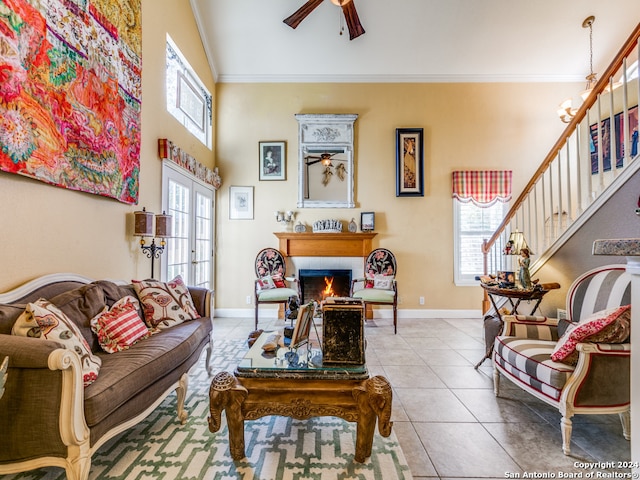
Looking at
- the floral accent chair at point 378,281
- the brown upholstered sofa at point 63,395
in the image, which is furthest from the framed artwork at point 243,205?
the brown upholstered sofa at point 63,395

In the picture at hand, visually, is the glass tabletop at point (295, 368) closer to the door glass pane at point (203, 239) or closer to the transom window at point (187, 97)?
the door glass pane at point (203, 239)

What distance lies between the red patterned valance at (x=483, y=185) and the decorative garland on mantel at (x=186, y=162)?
3.85m

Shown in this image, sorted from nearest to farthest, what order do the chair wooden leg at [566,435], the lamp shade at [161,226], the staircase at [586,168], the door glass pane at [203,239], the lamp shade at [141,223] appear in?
the chair wooden leg at [566,435], the staircase at [586,168], the lamp shade at [141,223], the lamp shade at [161,226], the door glass pane at [203,239]

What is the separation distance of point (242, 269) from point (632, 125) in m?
6.14

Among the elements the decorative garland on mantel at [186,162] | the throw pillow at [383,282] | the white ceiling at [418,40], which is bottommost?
the throw pillow at [383,282]

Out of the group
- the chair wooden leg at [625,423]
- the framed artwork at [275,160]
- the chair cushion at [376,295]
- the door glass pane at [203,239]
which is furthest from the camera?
the framed artwork at [275,160]

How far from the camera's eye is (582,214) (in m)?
2.75

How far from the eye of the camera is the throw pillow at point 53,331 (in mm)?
1501

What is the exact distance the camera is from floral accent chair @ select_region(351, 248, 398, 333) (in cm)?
435

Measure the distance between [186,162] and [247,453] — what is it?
3283 mm

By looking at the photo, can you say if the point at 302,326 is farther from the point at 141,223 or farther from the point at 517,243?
the point at 517,243

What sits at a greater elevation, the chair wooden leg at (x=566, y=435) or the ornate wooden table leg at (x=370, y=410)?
the ornate wooden table leg at (x=370, y=410)

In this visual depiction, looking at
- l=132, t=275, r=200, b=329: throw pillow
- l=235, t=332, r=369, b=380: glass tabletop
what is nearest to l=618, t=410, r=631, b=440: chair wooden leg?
l=235, t=332, r=369, b=380: glass tabletop

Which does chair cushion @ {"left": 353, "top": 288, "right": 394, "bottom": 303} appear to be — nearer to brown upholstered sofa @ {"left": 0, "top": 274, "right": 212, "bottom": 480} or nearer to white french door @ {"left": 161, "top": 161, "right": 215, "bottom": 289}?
white french door @ {"left": 161, "top": 161, "right": 215, "bottom": 289}
